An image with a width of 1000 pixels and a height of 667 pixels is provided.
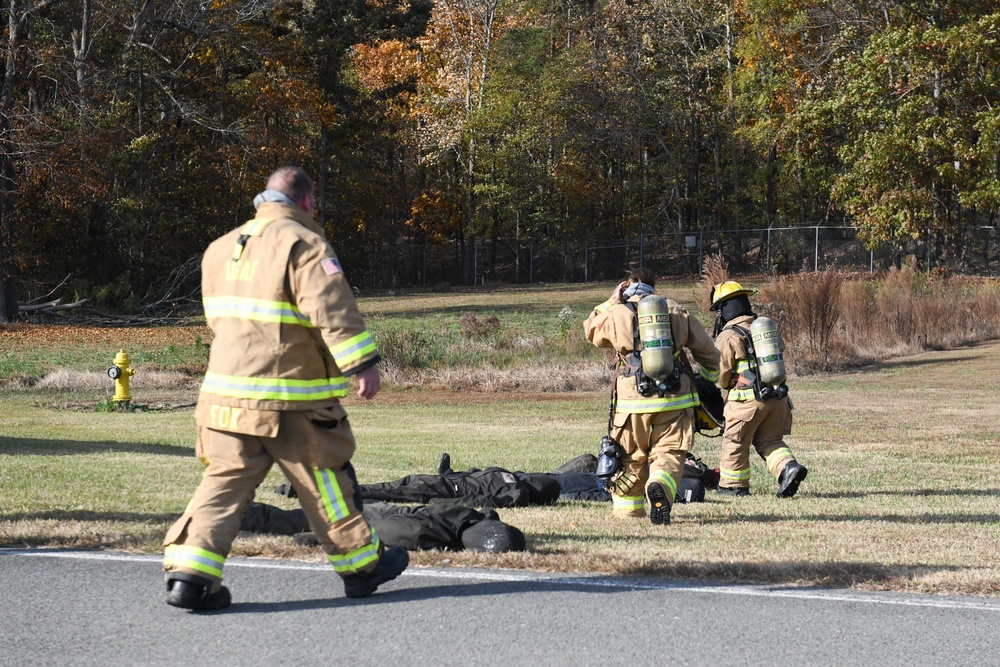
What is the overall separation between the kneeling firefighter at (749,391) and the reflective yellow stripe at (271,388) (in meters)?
5.53

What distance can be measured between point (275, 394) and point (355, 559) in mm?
861

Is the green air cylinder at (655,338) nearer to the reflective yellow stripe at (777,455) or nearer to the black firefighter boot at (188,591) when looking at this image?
the reflective yellow stripe at (777,455)

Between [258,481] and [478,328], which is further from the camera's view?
[478,328]

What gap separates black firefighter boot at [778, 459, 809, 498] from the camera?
10.2 metres

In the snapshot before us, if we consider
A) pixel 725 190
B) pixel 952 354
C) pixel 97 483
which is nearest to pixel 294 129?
pixel 725 190

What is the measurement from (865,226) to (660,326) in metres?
38.4

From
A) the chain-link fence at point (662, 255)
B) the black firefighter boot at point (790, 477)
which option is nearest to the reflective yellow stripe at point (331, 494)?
the black firefighter boot at point (790, 477)

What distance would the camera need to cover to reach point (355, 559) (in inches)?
228

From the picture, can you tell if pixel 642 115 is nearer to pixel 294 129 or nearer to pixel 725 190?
pixel 725 190

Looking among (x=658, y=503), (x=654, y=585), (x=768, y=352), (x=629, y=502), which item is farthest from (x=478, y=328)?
(x=654, y=585)

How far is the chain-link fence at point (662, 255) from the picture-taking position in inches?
1921

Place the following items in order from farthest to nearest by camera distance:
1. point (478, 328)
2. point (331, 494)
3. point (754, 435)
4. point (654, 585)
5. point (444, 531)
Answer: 1. point (478, 328)
2. point (754, 435)
3. point (444, 531)
4. point (654, 585)
5. point (331, 494)

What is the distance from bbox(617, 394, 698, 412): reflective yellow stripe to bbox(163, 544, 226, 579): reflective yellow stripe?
155 inches

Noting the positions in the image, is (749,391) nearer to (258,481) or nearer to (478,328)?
(258,481)
